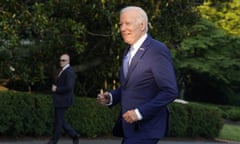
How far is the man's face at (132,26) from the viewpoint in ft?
16.2

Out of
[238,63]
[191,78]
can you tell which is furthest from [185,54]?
[191,78]

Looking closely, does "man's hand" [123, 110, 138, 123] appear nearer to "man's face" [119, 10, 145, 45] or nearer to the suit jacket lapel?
the suit jacket lapel

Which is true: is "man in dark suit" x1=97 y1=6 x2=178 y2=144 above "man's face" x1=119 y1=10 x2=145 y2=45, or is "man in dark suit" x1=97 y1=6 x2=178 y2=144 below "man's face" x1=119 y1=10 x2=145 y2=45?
below

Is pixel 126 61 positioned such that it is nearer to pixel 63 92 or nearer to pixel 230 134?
pixel 63 92

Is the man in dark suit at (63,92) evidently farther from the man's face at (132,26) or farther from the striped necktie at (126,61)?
the man's face at (132,26)

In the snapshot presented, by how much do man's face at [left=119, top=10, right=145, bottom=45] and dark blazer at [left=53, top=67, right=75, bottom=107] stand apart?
6.45m

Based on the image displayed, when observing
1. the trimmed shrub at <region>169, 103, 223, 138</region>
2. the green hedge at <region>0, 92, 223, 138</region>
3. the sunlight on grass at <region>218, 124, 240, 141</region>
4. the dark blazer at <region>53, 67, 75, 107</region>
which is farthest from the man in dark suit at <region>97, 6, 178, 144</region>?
the sunlight on grass at <region>218, 124, 240, 141</region>

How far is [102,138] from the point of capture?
15.2 metres

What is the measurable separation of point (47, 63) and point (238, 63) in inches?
663

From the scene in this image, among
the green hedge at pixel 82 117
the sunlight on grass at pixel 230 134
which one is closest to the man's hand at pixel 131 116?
the green hedge at pixel 82 117

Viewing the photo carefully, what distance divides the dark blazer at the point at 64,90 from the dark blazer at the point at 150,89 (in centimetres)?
641

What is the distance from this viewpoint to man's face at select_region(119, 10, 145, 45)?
16.2 ft

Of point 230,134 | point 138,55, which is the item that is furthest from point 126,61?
point 230,134

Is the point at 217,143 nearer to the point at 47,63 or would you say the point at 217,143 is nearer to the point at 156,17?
the point at 156,17
